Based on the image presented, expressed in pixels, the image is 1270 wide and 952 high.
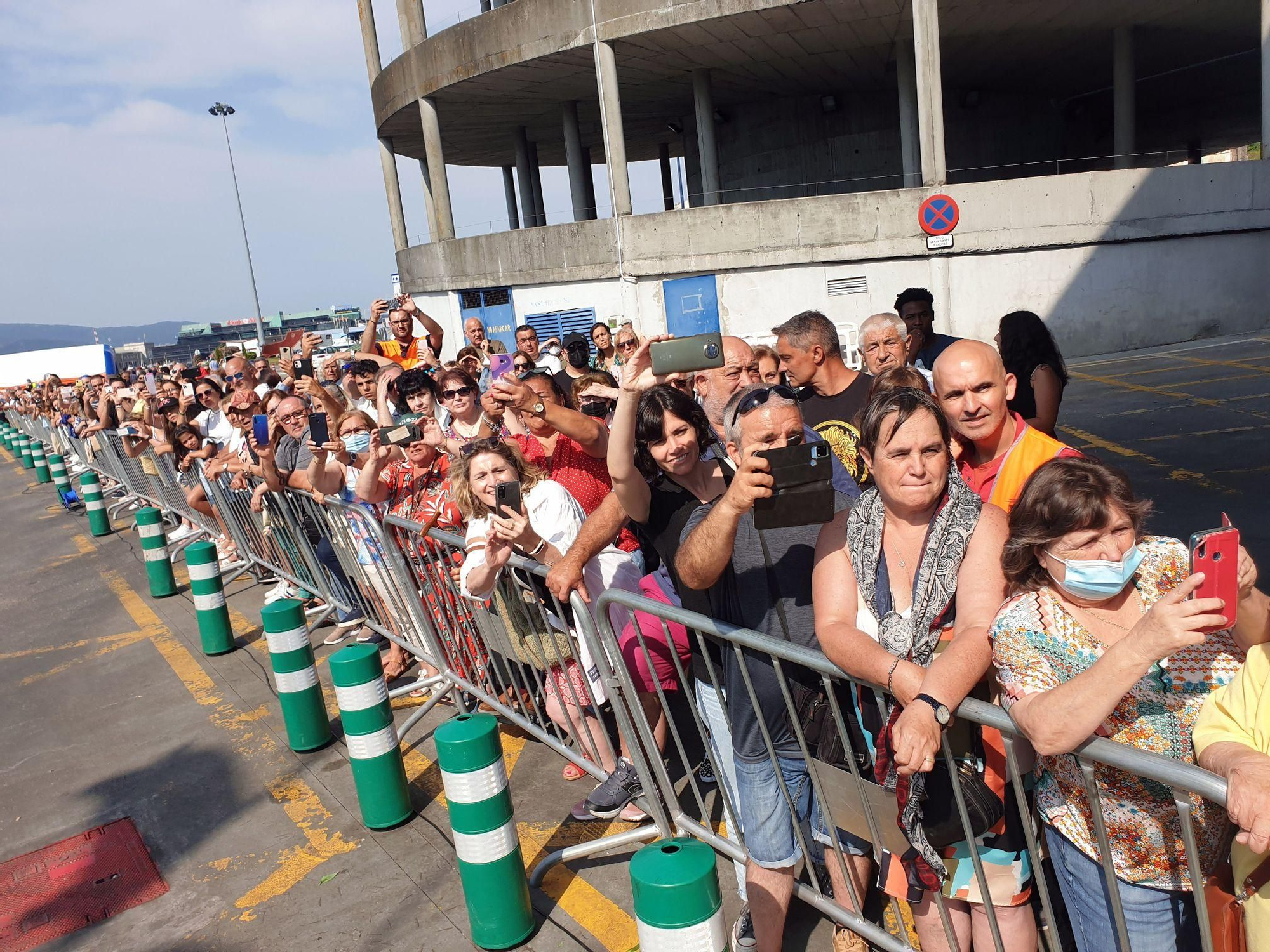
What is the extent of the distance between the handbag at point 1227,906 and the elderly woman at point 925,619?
1.62 feet

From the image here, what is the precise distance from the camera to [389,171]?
26906mm

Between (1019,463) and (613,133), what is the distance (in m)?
18.7

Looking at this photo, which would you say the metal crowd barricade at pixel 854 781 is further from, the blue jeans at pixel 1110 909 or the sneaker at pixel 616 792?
the sneaker at pixel 616 792

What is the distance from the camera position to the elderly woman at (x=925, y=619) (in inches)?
88.0

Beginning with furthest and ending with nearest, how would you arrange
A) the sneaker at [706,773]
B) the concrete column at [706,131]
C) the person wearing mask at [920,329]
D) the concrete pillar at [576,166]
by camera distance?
the concrete pillar at [576,166] → the concrete column at [706,131] → the person wearing mask at [920,329] → the sneaker at [706,773]

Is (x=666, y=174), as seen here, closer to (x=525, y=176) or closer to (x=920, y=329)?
(x=525, y=176)

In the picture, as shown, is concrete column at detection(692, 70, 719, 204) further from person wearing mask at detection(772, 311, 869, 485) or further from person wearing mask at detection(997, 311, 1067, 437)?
person wearing mask at detection(997, 311, 1067, 437)

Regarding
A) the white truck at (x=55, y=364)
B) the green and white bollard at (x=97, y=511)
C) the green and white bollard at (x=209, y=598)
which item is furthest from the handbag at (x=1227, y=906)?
the white truck at (x=55, y=364)

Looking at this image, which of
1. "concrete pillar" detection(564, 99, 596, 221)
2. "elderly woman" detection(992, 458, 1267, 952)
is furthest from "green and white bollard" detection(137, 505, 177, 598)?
"concrete pillar" detection(564, 99, 596, 221)

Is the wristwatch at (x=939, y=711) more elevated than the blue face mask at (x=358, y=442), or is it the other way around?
the blue face mask at (x=358, y=442)

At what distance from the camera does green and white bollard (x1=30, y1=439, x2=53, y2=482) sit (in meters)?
19.2

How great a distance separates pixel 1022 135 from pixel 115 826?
27967 millimetres

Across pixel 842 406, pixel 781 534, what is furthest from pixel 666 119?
pixel 781 534

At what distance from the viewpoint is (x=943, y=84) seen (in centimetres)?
2395
